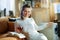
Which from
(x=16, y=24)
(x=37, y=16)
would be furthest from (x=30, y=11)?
(x=16, y=24)

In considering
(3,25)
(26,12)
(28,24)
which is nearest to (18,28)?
(28,24)

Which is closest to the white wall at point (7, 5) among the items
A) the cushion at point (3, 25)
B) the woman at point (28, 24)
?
the cushion at point (3, 25)

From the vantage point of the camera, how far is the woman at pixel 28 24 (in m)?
2.42

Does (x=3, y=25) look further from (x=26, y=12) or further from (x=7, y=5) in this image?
(x=26, y=12)

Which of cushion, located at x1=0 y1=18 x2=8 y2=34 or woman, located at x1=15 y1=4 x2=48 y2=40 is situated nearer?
woman, located at x1=15 y1=4 x2=48 y2=40

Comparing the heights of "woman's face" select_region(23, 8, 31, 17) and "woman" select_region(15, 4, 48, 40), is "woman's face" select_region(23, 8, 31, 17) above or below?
above

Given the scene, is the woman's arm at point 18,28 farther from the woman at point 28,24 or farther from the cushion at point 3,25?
the cushion at point 3,25

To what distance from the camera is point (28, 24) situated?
2455 mm

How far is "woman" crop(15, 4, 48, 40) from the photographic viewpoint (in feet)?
7.95

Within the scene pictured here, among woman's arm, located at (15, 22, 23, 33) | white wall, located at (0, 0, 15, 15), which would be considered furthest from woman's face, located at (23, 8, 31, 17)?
white wall, located at (0, 0, 15, 15)

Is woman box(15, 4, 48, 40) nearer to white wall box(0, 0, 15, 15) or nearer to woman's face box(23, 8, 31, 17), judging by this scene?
woman's face box(23, 8, 31, 17)

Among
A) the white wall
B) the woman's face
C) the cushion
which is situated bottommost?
the cushion

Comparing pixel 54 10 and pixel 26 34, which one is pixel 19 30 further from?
pixel 54 10

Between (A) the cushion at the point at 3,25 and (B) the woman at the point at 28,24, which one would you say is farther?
(A) the cushion at the point at 3,25
